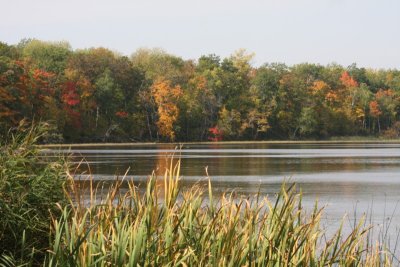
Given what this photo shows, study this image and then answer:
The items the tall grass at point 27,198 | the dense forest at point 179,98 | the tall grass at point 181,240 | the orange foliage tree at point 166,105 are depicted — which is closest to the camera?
the tall grass at point 181,240

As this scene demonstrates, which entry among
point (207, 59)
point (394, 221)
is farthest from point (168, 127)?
point (394, 221)

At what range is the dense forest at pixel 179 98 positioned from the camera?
7938 centimetres

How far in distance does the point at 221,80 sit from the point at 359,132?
3040cm

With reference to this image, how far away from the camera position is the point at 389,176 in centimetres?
3597

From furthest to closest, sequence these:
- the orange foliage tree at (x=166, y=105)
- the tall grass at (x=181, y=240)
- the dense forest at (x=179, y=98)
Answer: the orange foliage tree at (x=166, y=105) < the dense forest at (x=179, y=98) < the tall grass at (x=181, y=240)

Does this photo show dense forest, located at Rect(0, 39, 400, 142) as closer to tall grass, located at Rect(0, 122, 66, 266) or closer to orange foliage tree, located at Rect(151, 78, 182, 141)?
orange foliage tree, located at Rect(151, 78, 182, 141)

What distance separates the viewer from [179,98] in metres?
99.7

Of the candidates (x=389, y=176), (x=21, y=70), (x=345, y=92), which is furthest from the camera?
(x=345, y=92)

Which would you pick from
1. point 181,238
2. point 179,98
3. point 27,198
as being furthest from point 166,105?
point 181,238

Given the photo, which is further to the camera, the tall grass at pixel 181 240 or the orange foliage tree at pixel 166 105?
the orange foliage tree at pixel 166 105

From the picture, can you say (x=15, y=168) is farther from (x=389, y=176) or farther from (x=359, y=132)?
(x=359, y=132)

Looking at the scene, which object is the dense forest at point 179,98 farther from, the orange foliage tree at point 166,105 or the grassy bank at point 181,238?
the grassy bank at point 181,238

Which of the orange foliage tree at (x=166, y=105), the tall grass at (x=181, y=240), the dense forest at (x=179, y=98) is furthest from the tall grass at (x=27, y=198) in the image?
the orange foliage tree at (x=166, y=105)

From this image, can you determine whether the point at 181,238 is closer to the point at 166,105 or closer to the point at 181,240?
the point at 181,240
